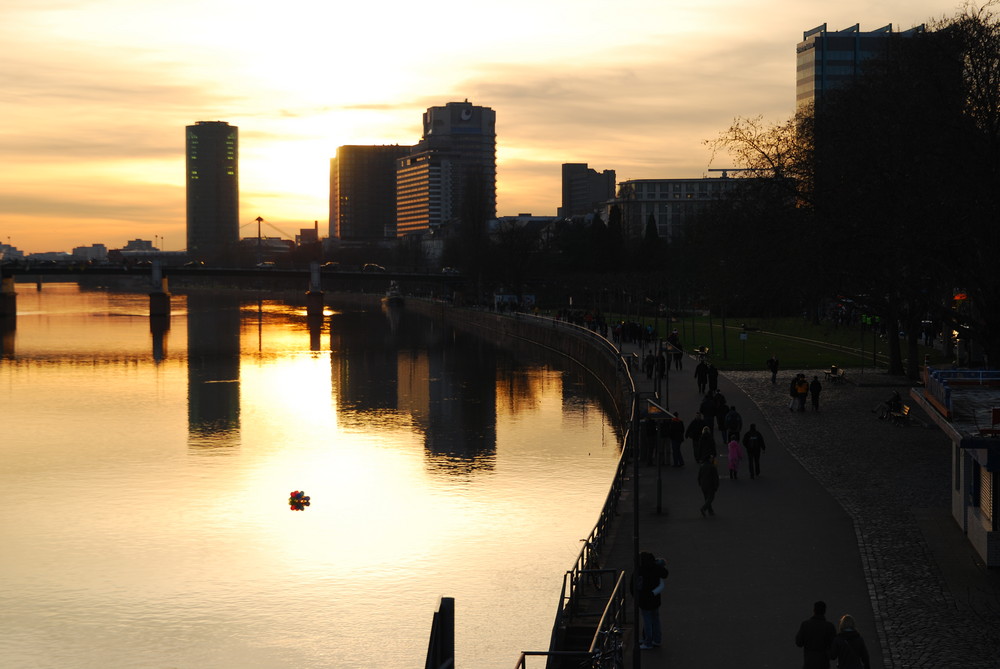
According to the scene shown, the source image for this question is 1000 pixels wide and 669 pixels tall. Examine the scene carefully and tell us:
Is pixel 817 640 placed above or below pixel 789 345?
below

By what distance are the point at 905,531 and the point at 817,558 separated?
3300 millimetres

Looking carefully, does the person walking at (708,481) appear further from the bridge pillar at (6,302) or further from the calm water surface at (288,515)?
the bridge pillar at (6,302)

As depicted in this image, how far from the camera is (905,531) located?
23.3 metres

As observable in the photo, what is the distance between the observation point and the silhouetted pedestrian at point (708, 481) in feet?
78.9

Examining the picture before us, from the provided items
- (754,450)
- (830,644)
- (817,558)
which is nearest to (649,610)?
(830,644)

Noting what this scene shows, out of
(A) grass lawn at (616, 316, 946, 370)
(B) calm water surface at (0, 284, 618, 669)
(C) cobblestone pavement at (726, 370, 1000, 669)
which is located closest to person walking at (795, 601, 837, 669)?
(C) cobblestone pavement at (726, 370, 1000, 669)

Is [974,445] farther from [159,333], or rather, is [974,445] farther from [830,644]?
[159,333]

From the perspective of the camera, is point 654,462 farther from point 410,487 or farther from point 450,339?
point 450,339

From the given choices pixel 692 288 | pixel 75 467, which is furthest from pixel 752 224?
pixel 692 288

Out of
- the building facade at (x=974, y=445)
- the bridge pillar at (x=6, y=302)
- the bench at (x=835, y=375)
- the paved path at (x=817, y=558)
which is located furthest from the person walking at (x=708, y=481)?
the bridge pillar at (x=6, y=302)

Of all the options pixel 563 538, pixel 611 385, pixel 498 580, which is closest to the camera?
pixel 498 580

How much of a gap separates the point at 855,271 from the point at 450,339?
7526cm

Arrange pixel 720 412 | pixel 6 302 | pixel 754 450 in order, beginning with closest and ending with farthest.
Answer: pixel 754 450 < pixel 720 412 < pixel 6 302

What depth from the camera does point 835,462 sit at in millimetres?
31531
